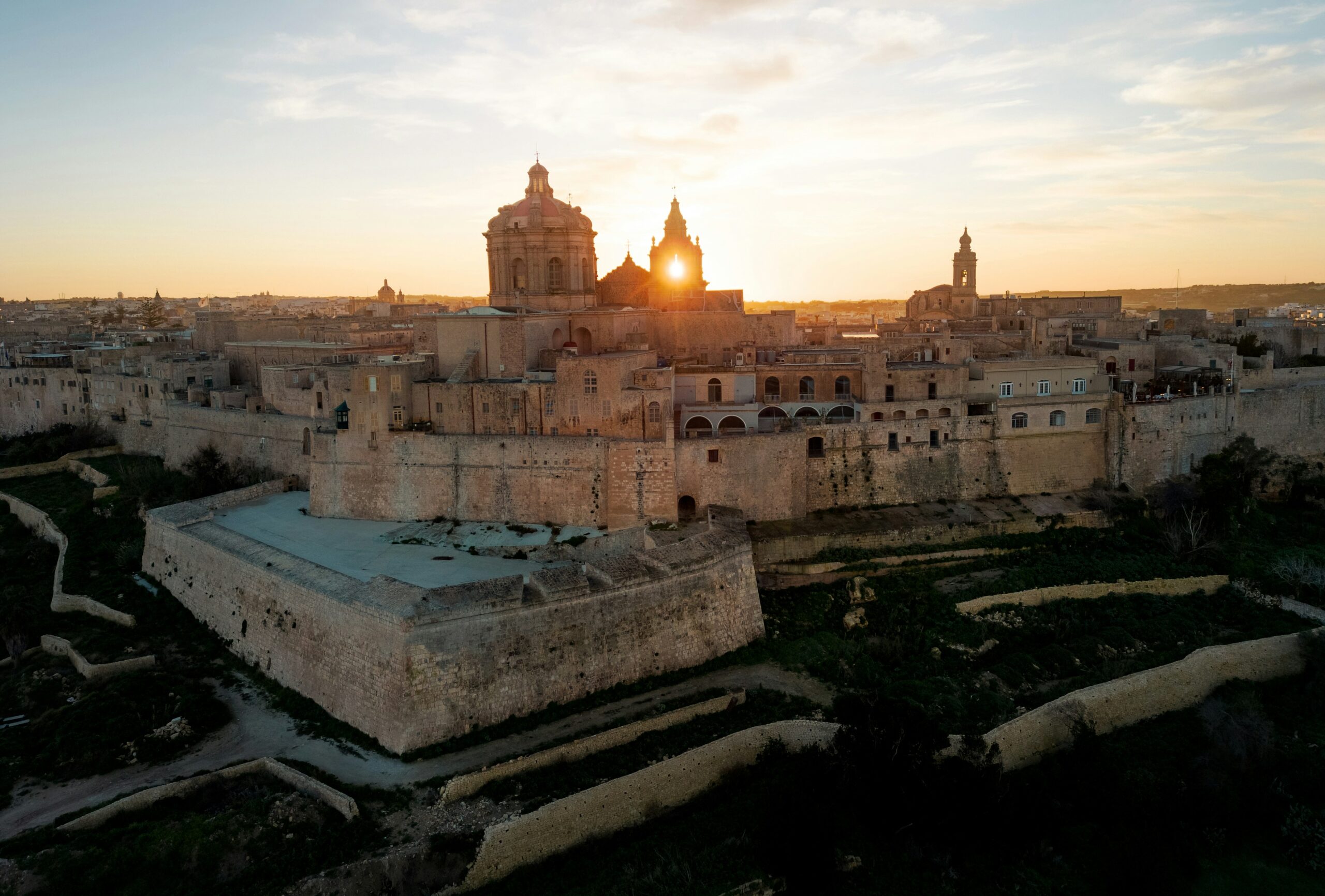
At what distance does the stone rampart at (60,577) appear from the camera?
2228 centimetres

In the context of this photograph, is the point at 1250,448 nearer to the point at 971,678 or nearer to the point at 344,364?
the point at 971,678

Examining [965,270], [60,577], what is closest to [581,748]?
[60,577]

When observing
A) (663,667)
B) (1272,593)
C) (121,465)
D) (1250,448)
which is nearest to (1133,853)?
(663,667)

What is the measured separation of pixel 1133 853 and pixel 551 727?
30.1ft

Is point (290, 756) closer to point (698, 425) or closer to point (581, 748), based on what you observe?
point (581, 748)

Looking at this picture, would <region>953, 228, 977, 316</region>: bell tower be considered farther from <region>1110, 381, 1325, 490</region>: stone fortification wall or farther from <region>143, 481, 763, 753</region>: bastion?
<region>143, 481, 763, 753</region>: bastion

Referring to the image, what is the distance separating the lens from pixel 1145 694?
18.9 m

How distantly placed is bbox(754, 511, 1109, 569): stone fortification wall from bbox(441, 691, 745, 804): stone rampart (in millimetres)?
5328

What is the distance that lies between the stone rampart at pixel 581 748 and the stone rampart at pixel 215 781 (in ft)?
5.00

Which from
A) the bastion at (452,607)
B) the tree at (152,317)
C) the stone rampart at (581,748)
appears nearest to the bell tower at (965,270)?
the bastion at (452,607)

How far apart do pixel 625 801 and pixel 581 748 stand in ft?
4.08

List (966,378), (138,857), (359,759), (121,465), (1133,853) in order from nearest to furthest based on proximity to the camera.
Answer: (138,857), (1133,853), (359,759), (966,378), (121,465)

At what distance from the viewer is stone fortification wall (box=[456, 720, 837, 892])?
1433 centimetres

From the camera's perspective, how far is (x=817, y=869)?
14.3m
